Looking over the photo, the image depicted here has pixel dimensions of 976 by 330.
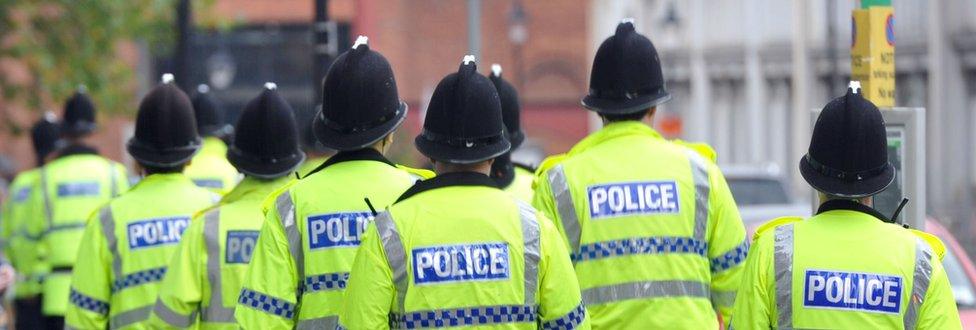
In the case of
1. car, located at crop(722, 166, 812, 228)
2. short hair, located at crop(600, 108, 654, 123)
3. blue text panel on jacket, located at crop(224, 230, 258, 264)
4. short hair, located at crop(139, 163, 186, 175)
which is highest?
short hair, located at crop(600, 108, 654, 123)

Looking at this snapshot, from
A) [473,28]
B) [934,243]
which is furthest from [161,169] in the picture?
[473,28]

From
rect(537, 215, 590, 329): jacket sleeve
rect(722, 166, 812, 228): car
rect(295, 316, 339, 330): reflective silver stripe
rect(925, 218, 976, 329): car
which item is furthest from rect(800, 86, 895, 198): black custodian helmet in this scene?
rect(722, 166, 812, 228): car

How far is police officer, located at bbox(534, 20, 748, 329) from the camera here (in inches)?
277

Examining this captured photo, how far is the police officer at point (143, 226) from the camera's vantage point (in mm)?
8406

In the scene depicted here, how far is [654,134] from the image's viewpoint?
7.33 m

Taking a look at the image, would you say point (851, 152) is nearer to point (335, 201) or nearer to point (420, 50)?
point (335, 201)

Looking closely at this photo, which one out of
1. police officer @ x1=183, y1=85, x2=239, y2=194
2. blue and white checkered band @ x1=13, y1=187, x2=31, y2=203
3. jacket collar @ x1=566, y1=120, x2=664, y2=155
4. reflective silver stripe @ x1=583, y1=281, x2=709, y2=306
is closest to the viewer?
reflective silver stripe @ x1=583, y1=281, x2=709, y2=306

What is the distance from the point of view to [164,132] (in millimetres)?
8820

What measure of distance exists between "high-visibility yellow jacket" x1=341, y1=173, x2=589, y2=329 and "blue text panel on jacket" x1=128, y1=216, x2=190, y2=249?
3.00 meters

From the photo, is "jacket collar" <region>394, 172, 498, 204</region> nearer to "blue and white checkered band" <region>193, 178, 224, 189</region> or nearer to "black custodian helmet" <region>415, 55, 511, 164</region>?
"black custodian helmet" <region>415, 55, 511, 164</region>

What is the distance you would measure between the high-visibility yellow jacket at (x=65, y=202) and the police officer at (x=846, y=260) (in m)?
6.65

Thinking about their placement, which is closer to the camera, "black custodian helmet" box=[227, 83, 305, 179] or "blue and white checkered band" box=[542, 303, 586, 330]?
"blue and white checkered band" box=[542, 303, 586, 330]

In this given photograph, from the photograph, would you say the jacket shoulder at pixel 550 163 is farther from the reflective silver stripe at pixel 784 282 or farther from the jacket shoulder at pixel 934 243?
the jacket shoulder at pixel 934 243

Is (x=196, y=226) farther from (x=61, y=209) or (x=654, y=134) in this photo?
(x=61, y=209)
